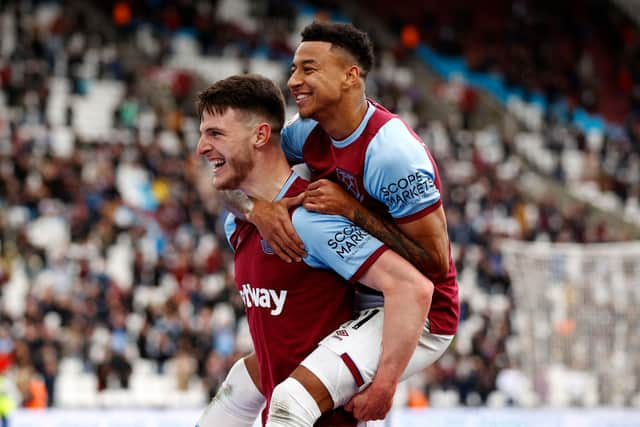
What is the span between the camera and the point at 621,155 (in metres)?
28.7

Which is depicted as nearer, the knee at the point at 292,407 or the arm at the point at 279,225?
the knee at the point at 292,407

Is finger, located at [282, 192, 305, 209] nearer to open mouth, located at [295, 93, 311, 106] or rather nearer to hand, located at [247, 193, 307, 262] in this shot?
hand, located at [247, 193, 307, 262]

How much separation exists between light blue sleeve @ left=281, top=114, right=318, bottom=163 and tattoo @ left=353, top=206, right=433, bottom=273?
1.95ft

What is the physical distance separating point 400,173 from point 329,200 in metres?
0.34

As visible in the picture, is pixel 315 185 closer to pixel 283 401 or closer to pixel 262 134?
pixel 262 134

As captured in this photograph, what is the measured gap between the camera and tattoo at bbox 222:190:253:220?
5289 mm

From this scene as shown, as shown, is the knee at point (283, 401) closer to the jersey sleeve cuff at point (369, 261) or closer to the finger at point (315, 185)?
the jersey sleeve cuff at point (369, 261)

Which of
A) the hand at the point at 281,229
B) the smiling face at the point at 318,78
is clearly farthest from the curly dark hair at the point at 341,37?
the hand at the point at 281,229

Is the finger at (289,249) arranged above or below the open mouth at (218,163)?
below

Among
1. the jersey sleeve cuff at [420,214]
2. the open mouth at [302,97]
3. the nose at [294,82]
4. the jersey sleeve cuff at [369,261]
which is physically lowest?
the jersey sleeve cuff at [369,261]

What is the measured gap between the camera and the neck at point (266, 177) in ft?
17.2

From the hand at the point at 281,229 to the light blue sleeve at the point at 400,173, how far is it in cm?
37

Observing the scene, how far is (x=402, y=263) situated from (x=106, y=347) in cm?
1305

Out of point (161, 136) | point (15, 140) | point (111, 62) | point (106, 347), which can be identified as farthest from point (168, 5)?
point (106, 347)
